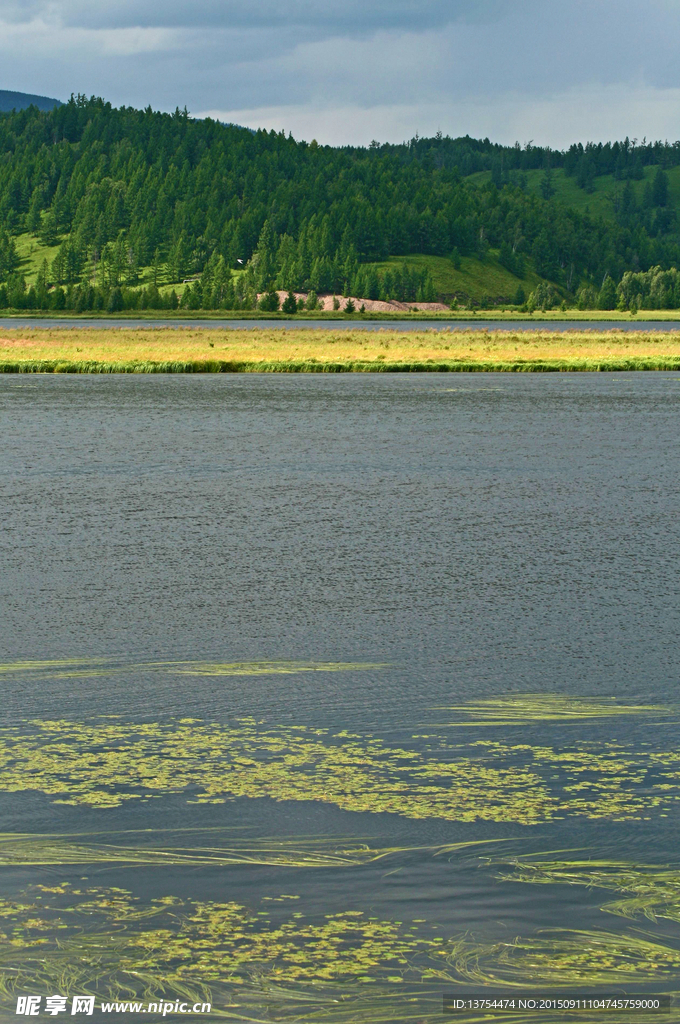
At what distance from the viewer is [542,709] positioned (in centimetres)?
1298

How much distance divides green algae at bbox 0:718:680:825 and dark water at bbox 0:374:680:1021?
0.12 feet

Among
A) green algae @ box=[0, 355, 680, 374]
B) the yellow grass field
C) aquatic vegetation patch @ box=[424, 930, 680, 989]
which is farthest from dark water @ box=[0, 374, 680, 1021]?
the yellow grass field

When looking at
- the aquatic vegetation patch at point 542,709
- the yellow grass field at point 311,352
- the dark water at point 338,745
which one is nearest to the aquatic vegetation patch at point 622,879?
the dark water at point 338,745

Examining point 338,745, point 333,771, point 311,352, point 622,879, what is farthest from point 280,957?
point 311,352

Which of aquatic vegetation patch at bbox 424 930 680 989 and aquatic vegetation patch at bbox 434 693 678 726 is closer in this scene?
aquatic vegetation patch at bbox 424 930 680 989

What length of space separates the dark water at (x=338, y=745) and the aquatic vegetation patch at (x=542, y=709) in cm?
5

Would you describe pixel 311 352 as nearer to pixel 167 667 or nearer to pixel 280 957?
pixel 167 667

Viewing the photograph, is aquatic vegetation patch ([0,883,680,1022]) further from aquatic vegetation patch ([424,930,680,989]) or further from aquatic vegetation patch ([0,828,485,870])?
aquatic vegetation patch ([0,828,485,870])

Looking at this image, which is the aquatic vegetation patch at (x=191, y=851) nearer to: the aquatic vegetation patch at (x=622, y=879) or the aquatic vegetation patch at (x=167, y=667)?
the aquatic vegetation patch at (x=622, y=879)

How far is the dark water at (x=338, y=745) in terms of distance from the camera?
25.6 feet

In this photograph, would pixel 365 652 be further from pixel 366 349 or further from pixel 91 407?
pixel 366 349

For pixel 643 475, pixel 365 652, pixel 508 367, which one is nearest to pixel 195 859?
pixel 365 652

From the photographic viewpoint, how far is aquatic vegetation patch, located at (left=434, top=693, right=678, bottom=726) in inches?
499

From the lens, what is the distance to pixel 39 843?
9398mm
